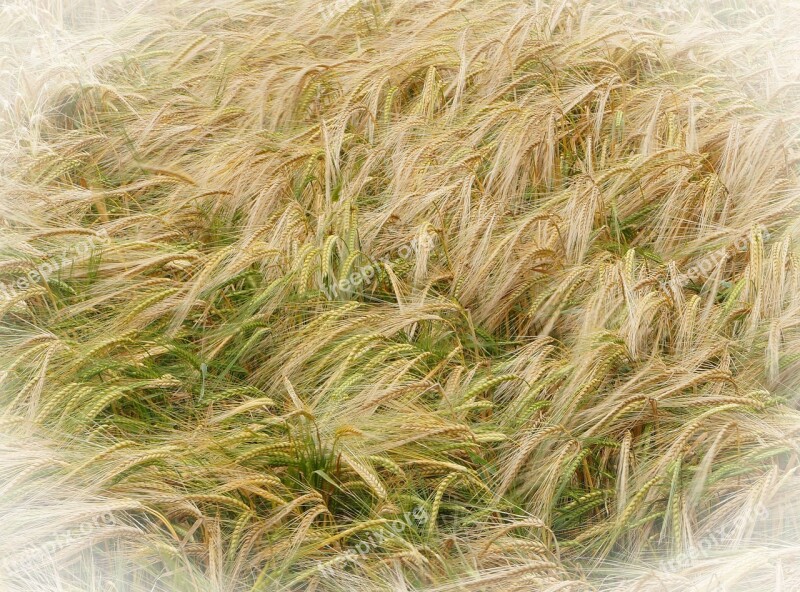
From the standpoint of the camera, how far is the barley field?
6.88ft

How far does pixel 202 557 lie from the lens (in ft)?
6.76

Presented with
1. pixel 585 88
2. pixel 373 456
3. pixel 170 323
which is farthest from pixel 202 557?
pixel 585 88

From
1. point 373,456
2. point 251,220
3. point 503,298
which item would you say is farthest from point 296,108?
point 373,456

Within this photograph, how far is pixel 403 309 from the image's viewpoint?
2.62 meters

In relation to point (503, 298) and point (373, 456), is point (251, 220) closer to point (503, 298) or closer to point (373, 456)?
point (503, 298)

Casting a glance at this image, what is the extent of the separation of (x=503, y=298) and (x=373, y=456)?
33.7 inches

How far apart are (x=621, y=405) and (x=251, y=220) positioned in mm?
1433

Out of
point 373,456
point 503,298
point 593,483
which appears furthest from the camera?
point 503,298

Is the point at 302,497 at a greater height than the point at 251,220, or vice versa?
the point at 251,220

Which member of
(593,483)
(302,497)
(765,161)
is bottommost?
(593,483)

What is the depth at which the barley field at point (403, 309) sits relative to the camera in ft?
6.88

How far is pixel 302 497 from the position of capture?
2.11 m

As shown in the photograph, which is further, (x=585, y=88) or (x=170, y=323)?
(x=585, y=88)

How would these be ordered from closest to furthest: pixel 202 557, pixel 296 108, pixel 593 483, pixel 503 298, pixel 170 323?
1. pixel 202 557
2. pixel 593 483
3. pixel 170 323
4. pixel 503 298
5. pixel 296 108
